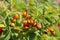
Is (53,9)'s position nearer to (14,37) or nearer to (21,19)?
(21,19)

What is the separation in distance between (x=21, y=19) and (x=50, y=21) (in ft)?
0.81

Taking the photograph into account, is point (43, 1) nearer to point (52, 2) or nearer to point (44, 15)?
point (52, 2)

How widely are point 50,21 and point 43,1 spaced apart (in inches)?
14.8

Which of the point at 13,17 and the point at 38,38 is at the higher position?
the point at 13,17

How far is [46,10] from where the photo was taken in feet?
7.74

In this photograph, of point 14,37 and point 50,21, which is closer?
point 14,37

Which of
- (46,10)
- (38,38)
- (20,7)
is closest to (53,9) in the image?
(46,10)

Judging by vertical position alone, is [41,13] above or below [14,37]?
above

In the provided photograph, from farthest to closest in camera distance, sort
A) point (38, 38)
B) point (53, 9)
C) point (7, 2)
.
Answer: point (53, 9) → point (7, 2) → point (38, 38)

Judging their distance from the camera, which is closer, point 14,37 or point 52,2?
point 14,37

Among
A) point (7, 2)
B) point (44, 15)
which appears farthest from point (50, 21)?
point (7, 2)

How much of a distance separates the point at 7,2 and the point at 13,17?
0.18 metres

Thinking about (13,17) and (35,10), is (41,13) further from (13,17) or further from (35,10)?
(13,17)

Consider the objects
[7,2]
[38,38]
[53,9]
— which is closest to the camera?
[38,38]
